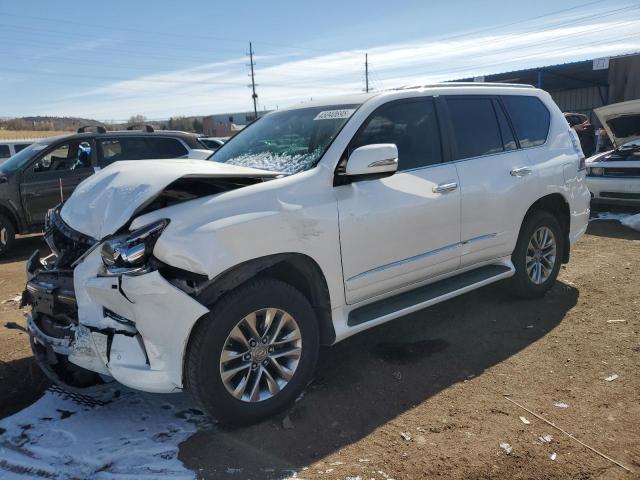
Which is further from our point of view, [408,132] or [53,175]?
[53,175]

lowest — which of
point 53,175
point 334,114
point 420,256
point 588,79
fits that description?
point 420,256

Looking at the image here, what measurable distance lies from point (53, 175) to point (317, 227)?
681cm

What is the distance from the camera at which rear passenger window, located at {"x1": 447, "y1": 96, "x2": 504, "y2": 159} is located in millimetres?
4270

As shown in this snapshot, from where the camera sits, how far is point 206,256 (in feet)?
9.14

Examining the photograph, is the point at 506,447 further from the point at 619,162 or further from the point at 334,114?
the point at 619,162

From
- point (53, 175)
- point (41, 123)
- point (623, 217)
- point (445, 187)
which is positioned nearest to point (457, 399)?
point (445, 187)

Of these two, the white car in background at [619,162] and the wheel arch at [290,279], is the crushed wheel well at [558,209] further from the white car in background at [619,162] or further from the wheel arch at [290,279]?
the white car in background at [619,162]

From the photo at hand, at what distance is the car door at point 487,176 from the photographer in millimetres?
4195

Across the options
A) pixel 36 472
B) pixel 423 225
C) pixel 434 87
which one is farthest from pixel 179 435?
pixel 434 87

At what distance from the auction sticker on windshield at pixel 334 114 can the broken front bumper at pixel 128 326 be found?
178cm

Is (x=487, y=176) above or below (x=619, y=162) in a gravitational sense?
above

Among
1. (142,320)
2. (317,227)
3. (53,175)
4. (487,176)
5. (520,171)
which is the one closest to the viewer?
(142,320)

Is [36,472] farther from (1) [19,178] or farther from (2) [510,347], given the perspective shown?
(1) [19,178]

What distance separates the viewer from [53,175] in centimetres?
847
